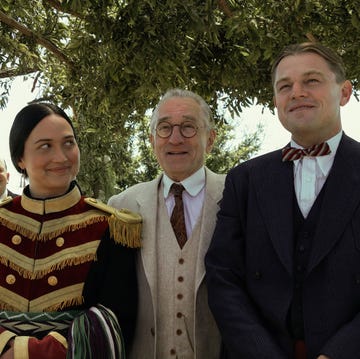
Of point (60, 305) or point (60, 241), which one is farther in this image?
point (60, 241)

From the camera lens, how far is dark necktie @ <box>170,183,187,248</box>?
2834 mm

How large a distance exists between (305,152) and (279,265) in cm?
50

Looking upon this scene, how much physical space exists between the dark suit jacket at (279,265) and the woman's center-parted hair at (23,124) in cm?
92

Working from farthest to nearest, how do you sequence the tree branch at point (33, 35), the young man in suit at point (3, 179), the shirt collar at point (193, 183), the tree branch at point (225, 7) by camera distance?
the tree branch at point (33, 35) → the tree branch at point (225, 7) → the young man in suit at point (3, 179) → the shirt collar at point (193, 183)

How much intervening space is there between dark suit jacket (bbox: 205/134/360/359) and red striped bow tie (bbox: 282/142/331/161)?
0.04m

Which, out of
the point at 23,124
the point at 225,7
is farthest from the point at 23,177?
the point at 225,7

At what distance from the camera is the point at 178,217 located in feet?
9.50

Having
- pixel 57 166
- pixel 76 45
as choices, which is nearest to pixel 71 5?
pixel 76 45

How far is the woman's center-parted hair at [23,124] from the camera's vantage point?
264cm

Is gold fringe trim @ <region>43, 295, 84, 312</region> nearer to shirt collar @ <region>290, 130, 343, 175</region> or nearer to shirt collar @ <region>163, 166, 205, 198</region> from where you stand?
shirt collar @ <region>163, 166, 205, 198</region>

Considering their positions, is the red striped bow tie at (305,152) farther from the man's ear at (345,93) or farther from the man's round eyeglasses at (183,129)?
the man's round eyeglasses at (183,129)

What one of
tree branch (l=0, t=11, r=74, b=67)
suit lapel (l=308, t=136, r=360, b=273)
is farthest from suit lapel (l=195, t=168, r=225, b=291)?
tree branch (l=0, t=11, r=74, b=67)

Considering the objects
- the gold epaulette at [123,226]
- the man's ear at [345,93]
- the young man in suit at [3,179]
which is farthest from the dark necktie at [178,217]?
the young man in suit at [3,179]

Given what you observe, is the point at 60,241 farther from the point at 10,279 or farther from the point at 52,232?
the point at 10,279
